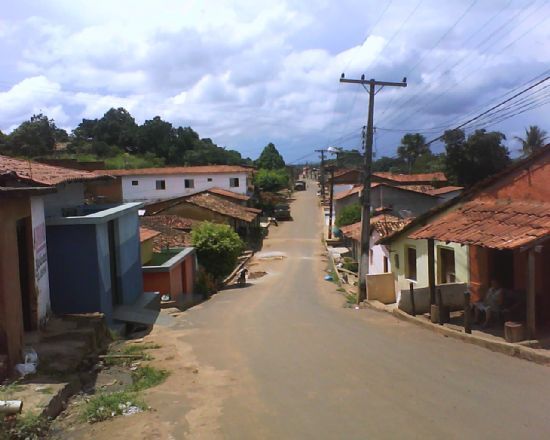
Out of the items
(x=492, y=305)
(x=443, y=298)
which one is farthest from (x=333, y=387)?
(x=443, y=298)

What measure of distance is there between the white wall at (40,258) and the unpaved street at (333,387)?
2.43 m

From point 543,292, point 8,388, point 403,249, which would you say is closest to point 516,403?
point 543,292

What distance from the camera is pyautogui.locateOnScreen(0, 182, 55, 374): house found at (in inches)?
320

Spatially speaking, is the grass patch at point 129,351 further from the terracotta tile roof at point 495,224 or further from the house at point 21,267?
the terracotta tile roof at point 495,224

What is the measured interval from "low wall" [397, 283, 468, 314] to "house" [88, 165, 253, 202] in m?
49.1

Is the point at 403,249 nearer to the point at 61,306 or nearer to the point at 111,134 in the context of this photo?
the point at 61,306

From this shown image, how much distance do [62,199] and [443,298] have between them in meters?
10.2

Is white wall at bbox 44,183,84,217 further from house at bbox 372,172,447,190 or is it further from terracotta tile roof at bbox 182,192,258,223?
house at bbox 372,172,447,190

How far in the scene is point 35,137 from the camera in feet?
205

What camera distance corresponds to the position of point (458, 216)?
14.8 meters

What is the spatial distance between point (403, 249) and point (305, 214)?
181ft

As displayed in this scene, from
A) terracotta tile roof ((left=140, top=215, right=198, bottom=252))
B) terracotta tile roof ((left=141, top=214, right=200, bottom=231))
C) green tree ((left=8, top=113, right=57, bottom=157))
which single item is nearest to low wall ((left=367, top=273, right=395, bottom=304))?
terracotta tile roof ((left=140, top=215, right=198, bottom=252))

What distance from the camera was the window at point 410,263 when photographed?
837 inches

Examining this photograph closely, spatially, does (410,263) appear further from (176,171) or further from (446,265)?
(176,171)
